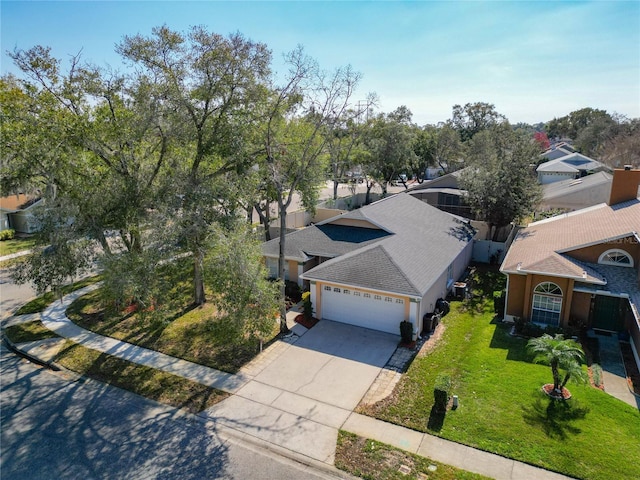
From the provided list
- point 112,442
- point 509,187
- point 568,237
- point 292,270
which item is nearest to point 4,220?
point 292,270

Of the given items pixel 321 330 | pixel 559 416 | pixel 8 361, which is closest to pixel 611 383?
pixel 559 416

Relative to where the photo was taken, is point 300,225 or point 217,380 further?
point 300,225

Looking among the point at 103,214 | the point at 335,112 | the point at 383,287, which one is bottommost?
the point at 383,287

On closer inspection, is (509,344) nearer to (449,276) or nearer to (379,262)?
(449,276)

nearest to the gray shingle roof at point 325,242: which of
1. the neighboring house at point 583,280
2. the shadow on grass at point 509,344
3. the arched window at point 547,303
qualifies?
the neighboring house at point 583,280

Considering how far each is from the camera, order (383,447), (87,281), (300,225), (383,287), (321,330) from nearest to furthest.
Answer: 1. (383,447)
2. (383,287)
3. (321,330)
4. (87,281)
5. (300,225)

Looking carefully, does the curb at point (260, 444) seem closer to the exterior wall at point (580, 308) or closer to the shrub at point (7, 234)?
the exterior wall at point (580, 308)

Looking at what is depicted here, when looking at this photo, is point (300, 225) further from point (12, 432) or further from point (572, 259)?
point (12, 432)

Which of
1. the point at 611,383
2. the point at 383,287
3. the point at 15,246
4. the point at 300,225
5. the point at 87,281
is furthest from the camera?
the point at 300,225
